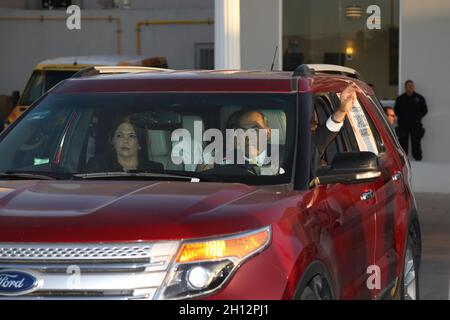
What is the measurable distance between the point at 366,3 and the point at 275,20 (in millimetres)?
1601

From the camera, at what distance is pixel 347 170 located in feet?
17.8

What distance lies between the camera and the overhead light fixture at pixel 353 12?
17422 millimetres

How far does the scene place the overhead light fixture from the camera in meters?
17.4

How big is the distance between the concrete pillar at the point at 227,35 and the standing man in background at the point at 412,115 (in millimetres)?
3308

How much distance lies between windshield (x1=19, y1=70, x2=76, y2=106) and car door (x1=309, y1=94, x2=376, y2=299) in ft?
42.1

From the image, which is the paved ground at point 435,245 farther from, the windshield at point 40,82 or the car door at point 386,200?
the windshield at point 40,82

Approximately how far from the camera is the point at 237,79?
5980 millimetres

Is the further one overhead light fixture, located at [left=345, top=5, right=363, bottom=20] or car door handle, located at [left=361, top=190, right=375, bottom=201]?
overhead light fixture, located at [left=345, top=5, right=363, bottom=20]

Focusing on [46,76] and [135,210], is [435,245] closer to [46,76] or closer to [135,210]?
[135,210]

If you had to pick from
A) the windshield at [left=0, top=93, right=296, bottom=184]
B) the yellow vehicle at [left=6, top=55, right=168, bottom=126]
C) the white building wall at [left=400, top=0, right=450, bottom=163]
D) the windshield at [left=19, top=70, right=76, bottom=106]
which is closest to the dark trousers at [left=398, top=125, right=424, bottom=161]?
the white building wall at [left=400, top=0, right=450, bottom=163]

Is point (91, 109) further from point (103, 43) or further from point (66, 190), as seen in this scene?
point (103, 43)

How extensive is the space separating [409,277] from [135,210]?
312 cm

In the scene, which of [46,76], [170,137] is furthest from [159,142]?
[46,76]

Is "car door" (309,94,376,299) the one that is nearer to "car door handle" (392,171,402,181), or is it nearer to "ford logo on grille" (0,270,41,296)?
"car door handle" (392,171,402,181)
